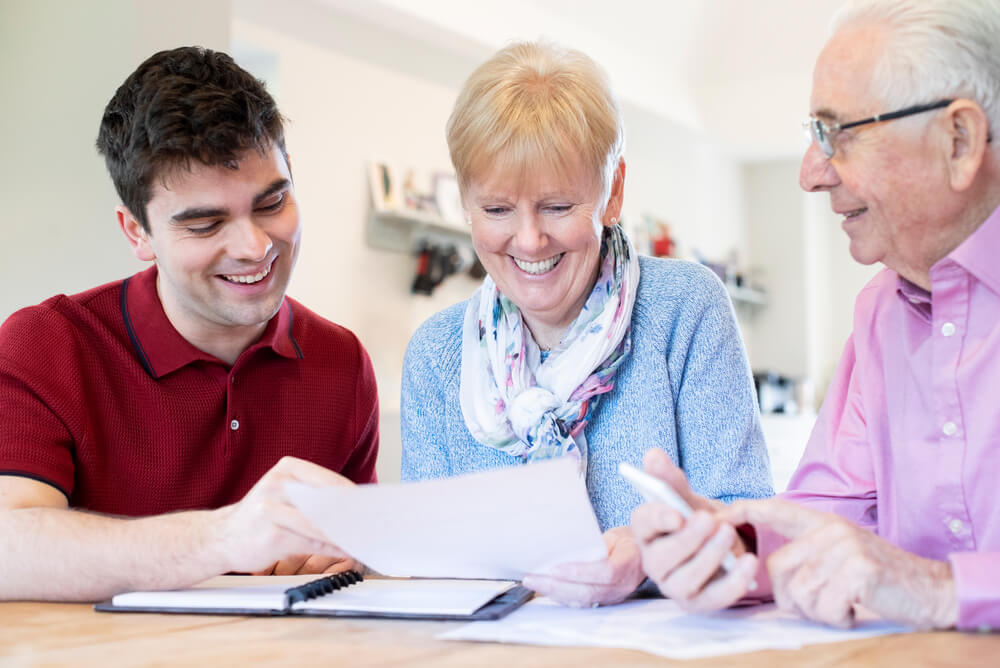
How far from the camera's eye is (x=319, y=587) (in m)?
1.24

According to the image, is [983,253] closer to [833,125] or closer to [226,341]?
[833,125]

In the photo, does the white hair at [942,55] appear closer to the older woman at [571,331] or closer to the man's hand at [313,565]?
the older woman at [571,331]

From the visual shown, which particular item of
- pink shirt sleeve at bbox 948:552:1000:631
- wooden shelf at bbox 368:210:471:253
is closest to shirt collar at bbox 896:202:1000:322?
pink shirt sleeve at bbox 948:552:1000:631

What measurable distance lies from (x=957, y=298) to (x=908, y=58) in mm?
302

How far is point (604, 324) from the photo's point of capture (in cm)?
160

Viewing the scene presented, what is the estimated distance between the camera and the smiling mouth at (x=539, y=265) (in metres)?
1.61

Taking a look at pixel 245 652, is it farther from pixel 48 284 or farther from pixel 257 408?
pixel 48 284

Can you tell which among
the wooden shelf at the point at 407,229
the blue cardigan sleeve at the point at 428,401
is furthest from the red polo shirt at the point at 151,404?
the wooden shelf at the point at 407,229

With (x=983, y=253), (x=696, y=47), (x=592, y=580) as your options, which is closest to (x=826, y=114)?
(x=983, y=253)

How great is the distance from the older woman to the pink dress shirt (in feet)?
0.47

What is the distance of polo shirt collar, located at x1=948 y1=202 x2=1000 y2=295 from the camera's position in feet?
3.94

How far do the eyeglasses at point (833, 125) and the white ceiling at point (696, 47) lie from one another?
10.3 ft

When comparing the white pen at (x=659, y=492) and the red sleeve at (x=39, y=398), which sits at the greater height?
the red sleeve at (x=39, y=398)

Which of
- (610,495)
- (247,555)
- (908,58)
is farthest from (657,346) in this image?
(247,555)
